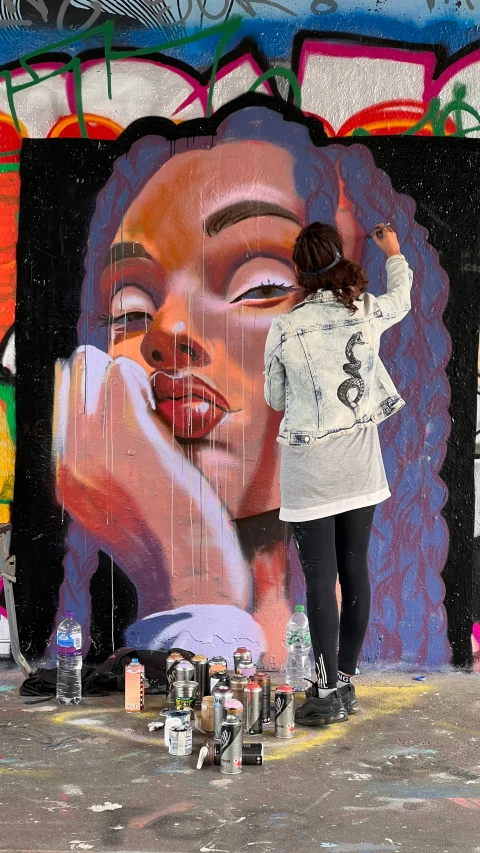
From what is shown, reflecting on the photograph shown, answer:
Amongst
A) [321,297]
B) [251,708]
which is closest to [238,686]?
[251,708]

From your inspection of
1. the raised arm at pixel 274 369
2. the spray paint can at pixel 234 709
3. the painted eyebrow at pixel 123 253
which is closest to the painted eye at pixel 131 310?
the painted eyebrow at pixel 123 253

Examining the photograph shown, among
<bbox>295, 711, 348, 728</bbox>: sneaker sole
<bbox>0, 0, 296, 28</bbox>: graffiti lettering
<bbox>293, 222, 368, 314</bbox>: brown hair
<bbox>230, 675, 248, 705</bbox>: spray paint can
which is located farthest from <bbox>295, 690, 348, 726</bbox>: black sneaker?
<bbox>0, 0, 296, 28</bbox>: graffiti lettering

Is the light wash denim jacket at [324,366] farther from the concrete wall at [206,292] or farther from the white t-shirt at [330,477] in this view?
the concrete wall at [206,292]

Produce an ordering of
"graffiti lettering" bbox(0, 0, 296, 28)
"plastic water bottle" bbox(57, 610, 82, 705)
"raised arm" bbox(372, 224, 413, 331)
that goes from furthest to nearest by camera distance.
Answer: "graffiti lettering" bbox(0, 0, 296, 28)
"plastic water bottle" bbox(57, 610, 82, 705)
"raised arm" bbox(372, 224, 413, 331)

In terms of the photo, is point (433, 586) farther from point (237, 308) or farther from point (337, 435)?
point (237, 308)

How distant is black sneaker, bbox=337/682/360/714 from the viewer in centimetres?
409

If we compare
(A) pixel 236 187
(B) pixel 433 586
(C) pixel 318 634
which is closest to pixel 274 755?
(C) pixel 318 634

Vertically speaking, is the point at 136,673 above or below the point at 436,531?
below

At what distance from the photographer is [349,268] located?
12.7 ft

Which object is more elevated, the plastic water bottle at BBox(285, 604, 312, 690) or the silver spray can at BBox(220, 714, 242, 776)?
the plastic water bottle at BBox(285, 604, 312, 690)

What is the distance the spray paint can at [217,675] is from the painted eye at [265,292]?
177 centimetres

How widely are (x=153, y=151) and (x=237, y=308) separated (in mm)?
877

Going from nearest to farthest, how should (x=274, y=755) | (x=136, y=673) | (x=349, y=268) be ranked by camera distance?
(x=274, y=755)
(x=349, y=268)
(x=136, y=673)

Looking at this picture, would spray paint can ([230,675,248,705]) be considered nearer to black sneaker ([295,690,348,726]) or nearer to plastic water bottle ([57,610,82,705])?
black sneaker ([295,690,348,726])
